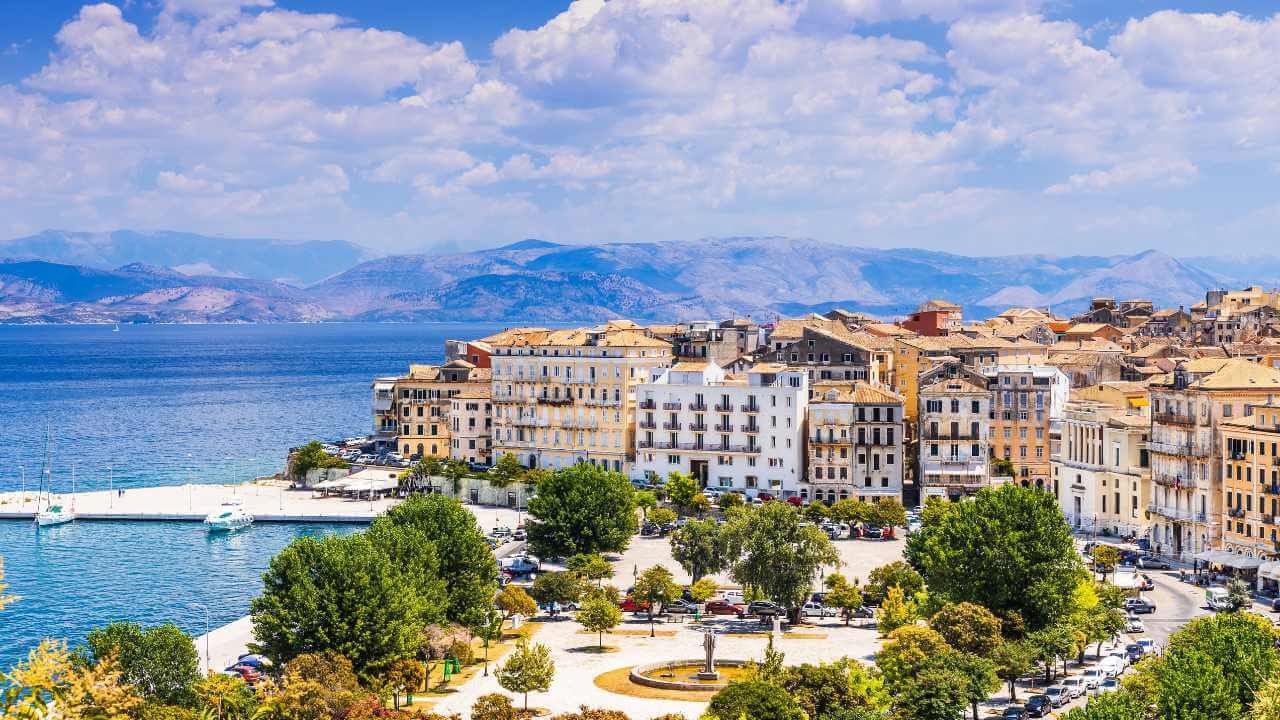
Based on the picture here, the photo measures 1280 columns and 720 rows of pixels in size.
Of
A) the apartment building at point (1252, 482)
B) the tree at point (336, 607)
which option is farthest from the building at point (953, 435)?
the tree at point (336, 607)

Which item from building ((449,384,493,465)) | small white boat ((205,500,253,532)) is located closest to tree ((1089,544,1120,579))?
building ((449,384,493,465))

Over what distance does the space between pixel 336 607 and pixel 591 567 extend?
2278 centimetres

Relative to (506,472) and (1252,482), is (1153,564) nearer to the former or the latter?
(1252,482)

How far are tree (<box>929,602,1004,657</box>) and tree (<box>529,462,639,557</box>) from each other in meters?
30.1

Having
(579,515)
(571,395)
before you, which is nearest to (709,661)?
(579,515)

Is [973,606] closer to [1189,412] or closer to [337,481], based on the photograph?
[1189,412]

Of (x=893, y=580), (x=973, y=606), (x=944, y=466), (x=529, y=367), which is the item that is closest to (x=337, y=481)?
(x=529, y=367)

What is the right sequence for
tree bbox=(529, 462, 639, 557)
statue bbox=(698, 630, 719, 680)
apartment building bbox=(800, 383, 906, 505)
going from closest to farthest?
statue bbox=(698, 630, 719, 680), tree bbox=(529, 462, 639, 557), apartment building bbox=(800, 383, 906, 505)

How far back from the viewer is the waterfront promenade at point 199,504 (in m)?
107

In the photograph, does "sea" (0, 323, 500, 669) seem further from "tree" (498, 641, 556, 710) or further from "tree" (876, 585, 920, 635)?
"tree" (876, 585, 920, 635)

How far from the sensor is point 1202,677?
139 ft

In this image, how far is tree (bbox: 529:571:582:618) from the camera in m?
70.3

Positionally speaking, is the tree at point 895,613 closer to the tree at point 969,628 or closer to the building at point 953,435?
the tree at point 969,628

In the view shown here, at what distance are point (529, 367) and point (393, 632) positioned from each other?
6565cm
